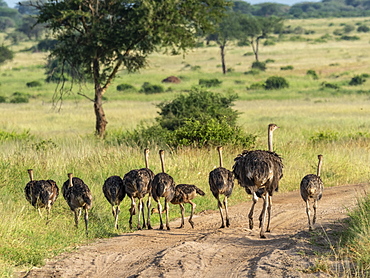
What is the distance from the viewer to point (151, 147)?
19109 millimetres

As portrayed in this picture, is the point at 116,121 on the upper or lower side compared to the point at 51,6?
lower

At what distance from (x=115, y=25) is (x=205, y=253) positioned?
17245mm

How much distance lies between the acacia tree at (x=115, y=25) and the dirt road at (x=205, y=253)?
13.6 m

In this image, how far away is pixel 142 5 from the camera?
2319 centimetres

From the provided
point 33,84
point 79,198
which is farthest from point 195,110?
point 33,84

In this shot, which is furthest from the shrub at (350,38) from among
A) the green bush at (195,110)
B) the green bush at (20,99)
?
the green bush at (195,110)

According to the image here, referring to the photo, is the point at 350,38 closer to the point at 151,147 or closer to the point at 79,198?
the point at 151,147

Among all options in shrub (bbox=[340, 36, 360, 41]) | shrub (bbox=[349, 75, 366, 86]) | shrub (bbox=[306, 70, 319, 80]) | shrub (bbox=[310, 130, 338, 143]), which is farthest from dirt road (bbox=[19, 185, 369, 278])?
shrub (bbox=[340, 36, 360, 41])

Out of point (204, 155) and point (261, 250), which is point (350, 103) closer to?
point (204, 155)

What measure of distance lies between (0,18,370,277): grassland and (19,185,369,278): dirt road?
49cm

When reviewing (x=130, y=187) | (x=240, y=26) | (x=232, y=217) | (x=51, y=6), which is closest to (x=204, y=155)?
(x=232, y=217)

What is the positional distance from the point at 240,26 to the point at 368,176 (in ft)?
198

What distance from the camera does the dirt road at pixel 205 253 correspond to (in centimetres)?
779

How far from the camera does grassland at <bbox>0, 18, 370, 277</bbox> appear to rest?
1023 centimetres
